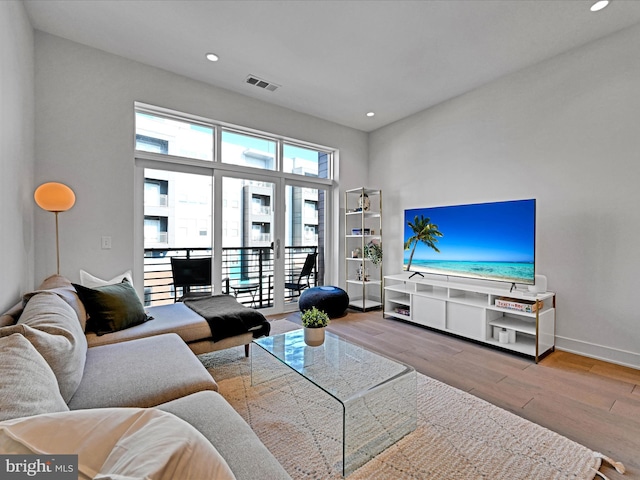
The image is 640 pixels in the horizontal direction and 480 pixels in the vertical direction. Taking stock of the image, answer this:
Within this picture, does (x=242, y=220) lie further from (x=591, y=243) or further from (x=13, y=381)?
(x=591, y=243)

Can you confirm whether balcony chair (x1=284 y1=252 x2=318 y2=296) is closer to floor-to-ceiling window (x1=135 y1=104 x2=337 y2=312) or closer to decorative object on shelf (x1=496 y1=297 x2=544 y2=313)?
floor-to-ceiling window (x1=135 y1=104 x2=337 y2=312)

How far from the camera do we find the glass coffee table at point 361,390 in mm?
1519

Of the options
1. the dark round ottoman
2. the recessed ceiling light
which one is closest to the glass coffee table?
the dark round ottoman

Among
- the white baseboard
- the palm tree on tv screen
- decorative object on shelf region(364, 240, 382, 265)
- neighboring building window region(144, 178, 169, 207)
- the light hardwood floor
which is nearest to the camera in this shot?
the light hardwood floor

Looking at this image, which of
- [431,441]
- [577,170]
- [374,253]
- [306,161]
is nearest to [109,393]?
[431,441]

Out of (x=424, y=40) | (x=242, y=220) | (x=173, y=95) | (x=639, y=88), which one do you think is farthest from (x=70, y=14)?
(x=639, y=88)

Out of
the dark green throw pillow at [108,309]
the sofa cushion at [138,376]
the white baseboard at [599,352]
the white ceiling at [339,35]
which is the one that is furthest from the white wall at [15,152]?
the white baseboard at [599,352]

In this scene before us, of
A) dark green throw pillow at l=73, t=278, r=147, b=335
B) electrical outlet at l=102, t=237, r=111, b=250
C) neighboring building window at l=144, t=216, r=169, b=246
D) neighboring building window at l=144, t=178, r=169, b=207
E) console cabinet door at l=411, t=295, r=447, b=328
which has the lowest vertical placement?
console cabinet door at l=411, t=295, r=447, b=328

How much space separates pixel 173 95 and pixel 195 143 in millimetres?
552

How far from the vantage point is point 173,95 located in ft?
11.2

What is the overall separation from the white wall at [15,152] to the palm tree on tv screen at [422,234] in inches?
155

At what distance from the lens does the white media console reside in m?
2.82

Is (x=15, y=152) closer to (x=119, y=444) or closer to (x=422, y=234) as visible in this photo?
(x=119, y=444)

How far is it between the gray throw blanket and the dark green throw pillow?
509 mm
